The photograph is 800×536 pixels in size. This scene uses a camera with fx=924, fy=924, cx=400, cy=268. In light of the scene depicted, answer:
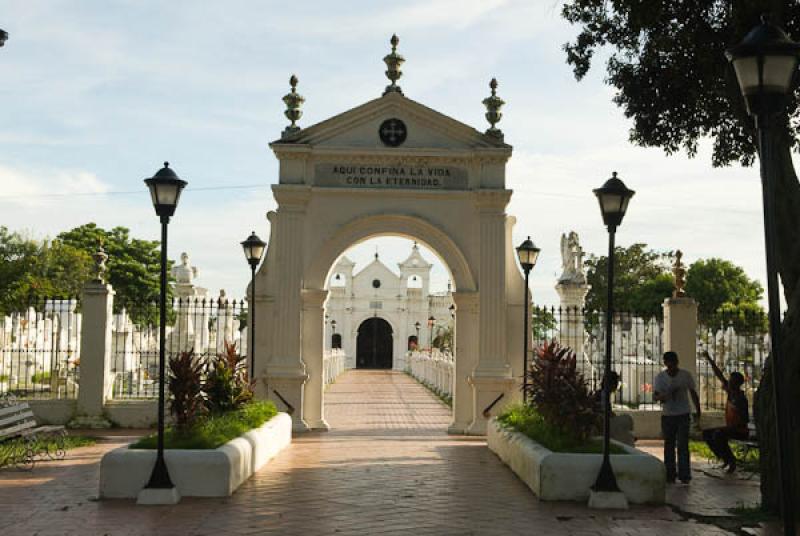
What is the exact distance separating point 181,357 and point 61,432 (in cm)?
410

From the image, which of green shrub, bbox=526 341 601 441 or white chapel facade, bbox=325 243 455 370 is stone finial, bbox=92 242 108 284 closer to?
green shrub, bbox=526 341 601 441

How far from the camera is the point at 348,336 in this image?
219ft

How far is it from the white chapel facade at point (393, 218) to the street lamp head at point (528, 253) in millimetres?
778

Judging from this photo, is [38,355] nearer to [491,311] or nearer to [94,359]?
[94,359]

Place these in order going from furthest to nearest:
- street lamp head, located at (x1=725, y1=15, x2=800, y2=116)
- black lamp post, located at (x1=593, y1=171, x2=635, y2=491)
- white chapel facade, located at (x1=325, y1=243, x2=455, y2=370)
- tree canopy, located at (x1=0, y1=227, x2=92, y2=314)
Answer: white chapel facade, located at (x1=325, y1=243, x2=455, y2=370), tree canopy, located at (x1=0, y1=227, x2=92, y2=314), black lamp post, located at (x1=593, y1=171, x2=635, y2=491), street lamp head, located at (x1=725, y1=15, x2=800, y2=116)

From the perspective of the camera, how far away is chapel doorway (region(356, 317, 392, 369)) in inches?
2633

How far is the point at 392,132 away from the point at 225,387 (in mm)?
7270

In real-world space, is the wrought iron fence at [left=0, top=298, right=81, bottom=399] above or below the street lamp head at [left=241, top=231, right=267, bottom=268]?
below

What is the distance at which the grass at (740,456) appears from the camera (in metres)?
12.7

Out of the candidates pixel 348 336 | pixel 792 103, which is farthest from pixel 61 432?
pixel 348 336

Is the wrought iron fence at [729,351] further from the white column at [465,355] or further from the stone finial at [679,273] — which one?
the white column at [465,355]

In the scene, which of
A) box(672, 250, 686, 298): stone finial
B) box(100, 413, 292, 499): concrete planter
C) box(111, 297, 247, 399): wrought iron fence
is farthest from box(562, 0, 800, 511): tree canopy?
box(111, 297, 247, 399): wrought iron fence

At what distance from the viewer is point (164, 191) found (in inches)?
406

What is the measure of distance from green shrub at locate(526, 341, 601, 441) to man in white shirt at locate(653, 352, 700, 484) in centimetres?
97
